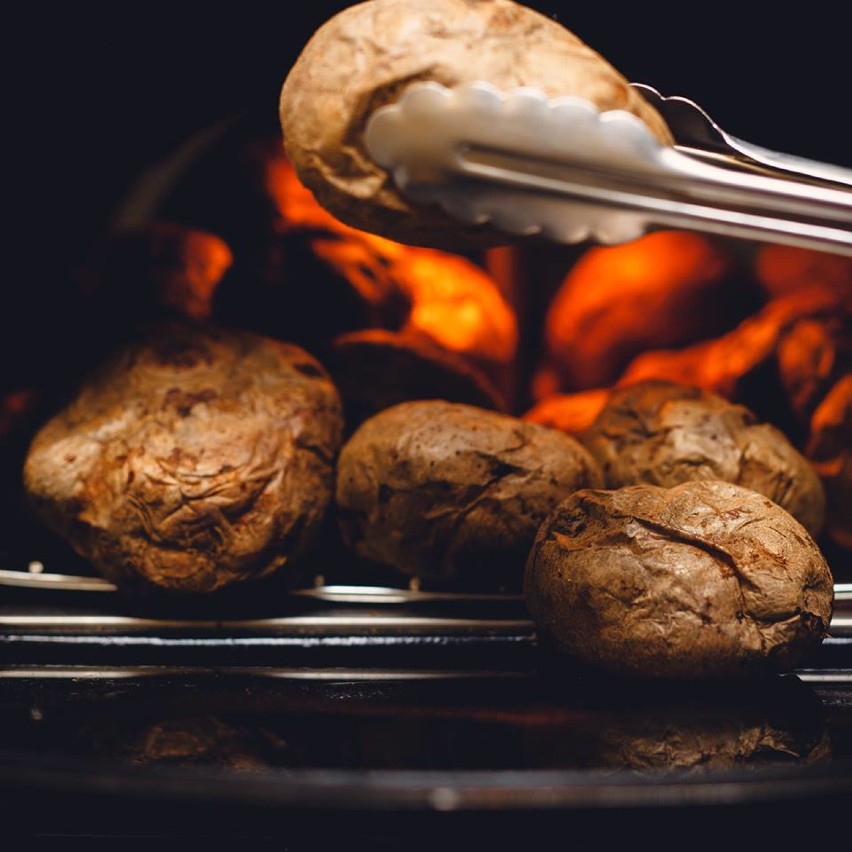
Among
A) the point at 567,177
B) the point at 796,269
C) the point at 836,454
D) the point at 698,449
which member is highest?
the point at 567,177

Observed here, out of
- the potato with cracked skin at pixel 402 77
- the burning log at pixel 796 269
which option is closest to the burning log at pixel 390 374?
the potato with cracked skin at pixel 402 77

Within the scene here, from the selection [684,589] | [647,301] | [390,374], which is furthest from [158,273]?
[684,589]

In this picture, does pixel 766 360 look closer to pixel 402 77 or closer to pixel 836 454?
pixel 836 454

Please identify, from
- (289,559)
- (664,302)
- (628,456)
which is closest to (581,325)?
(664,302)

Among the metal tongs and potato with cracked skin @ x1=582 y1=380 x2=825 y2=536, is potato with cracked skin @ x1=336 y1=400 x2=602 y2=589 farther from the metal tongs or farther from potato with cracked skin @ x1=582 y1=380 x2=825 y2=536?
the metal tongs

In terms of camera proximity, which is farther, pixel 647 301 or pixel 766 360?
→ pixel 647 301

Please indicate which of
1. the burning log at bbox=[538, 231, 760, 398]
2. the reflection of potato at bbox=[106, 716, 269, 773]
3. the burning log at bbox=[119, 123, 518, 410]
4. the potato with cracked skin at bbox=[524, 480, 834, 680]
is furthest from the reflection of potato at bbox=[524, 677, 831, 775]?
the burning log at bbox=[538, 231, 760, 398]

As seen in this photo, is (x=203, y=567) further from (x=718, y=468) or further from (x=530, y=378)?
(x=530, y=378)
